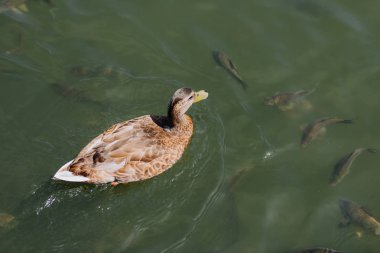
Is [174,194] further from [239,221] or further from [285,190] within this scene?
[285,190]

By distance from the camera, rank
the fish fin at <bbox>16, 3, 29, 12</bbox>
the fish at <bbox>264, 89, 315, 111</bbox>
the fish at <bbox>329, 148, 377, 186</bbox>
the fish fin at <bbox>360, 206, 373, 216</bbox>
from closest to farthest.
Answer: the fish fin at <bbox>360, 206, 373, 216</bbox>, the fish at <bbox>329, 148, 377, 186</bbox>, the fish at <bbox>264, 89, 315, 111</bbox>, the fish fin at <bbox>16, 3, 29, 12</bbox>

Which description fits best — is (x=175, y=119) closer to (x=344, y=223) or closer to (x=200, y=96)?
(x=200, y=96)

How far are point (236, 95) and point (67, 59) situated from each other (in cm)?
256

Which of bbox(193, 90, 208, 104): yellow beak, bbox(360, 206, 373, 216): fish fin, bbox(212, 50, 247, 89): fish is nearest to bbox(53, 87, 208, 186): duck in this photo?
bbox(193, 90, 208, 104): yellow beak

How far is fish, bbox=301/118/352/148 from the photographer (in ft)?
26.0

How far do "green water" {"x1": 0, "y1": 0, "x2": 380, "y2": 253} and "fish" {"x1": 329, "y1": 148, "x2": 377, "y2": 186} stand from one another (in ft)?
0.31

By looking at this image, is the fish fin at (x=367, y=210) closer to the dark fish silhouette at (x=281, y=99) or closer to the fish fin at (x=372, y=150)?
the fish fin at (x=372, y=150)

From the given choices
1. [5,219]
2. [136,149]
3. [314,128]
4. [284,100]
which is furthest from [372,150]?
[5,219]

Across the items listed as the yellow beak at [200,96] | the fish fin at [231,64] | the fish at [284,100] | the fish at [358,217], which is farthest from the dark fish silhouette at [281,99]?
the fish at [358,217]

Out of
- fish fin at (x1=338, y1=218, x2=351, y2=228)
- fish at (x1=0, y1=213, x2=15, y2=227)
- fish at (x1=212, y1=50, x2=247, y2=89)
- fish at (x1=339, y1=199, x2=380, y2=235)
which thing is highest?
Result: fish at (x1=212, y1=50, x2=247, y2=89)

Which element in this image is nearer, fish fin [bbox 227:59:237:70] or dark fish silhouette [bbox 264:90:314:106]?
dark fish silhouette [bbox 264:90:314:106]

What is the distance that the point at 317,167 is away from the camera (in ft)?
25.3

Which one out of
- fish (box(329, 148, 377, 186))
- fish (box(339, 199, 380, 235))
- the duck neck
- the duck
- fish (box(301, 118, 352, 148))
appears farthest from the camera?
fish (box(301, 118, 352, 148))

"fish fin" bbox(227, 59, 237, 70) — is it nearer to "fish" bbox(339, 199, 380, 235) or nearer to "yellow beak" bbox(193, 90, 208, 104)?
"yellow beak" bbox(193, 90, 208, 104)
